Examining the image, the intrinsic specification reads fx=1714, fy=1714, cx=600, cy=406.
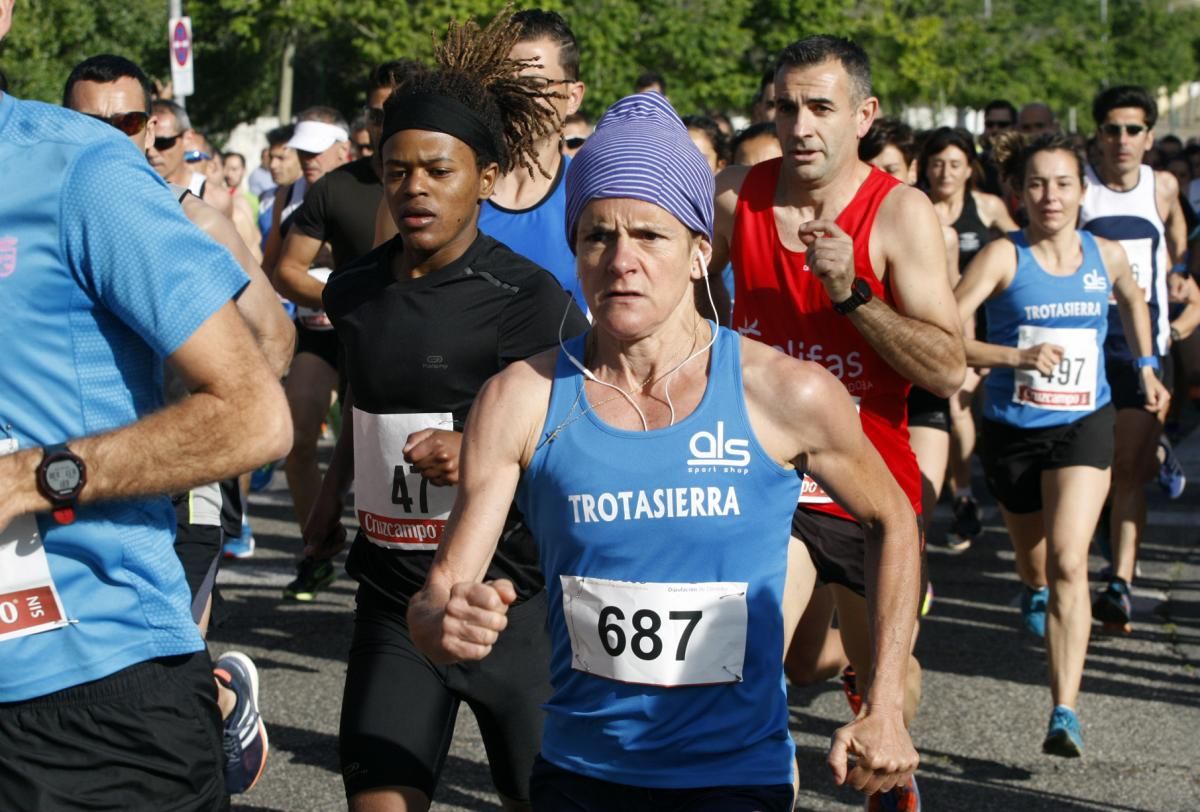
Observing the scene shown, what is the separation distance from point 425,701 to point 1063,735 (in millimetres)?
2804

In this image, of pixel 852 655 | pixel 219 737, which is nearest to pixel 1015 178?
pixel 852 655

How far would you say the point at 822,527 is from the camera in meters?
4.85

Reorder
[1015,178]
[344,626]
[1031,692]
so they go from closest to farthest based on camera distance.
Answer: [1031,692] < [1015,178] < [344,626]

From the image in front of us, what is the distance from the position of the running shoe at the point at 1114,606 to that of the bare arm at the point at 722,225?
3223 millimetres

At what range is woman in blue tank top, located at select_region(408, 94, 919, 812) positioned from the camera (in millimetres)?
3059

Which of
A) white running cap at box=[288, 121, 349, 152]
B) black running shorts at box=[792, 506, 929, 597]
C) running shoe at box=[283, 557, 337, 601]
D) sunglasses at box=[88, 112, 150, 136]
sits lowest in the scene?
running shoe at box=[283, 557, 337, 601]

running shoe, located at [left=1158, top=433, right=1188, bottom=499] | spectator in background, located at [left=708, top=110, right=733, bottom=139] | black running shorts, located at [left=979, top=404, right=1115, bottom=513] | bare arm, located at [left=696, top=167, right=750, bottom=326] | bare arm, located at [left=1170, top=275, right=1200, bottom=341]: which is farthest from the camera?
spectator in background, located at [left=708, top=110, right=733, bottom=139]

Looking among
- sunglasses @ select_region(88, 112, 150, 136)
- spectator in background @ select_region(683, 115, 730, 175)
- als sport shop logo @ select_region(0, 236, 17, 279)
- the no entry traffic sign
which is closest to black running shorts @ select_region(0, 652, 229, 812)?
als sport shop logo @ select_region(0, 236, 17, 279)

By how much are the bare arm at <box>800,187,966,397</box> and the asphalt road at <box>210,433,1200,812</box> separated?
1.54 meters

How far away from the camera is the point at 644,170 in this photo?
314 cm

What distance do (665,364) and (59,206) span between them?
3.83 ft

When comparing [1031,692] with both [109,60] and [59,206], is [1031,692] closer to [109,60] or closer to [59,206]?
[109,60]

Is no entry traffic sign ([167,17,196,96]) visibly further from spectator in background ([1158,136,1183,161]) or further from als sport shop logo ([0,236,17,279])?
als sport shop logo ([0,236,17,279])

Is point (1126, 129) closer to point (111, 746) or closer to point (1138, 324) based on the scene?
point (1138, 324)
